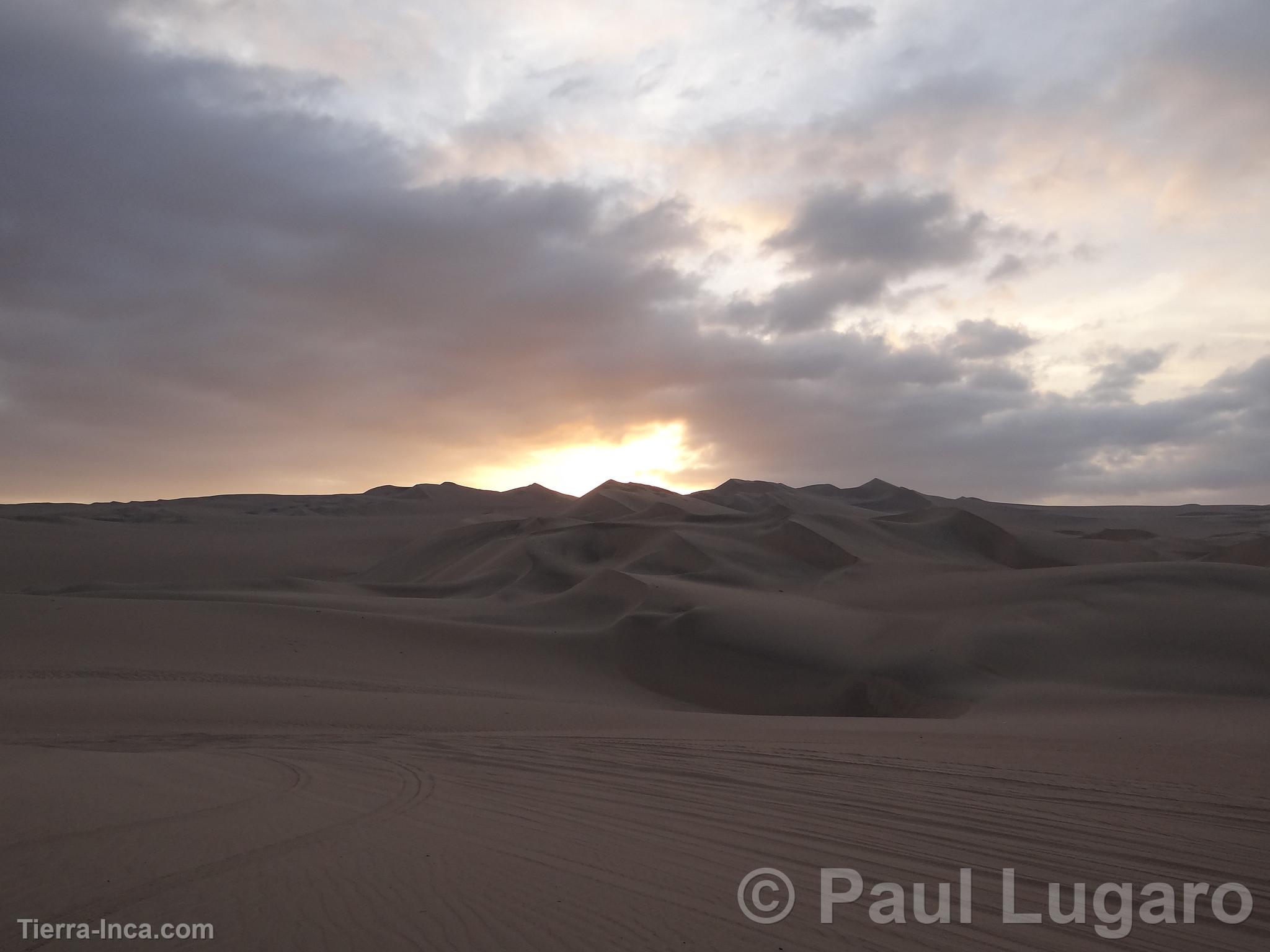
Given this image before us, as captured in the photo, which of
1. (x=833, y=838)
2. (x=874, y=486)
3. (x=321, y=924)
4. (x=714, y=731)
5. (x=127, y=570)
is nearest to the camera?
(x=321, y=924)

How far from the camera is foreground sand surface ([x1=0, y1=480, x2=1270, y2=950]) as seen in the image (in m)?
4.09

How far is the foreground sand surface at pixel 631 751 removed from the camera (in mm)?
4094

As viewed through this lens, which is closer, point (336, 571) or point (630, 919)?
point (630, 919)

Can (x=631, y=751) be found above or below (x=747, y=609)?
below

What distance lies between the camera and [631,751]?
8953 mm

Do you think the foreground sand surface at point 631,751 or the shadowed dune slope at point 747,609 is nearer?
the foreground sand surface at point 631,751

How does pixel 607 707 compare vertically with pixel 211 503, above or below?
below

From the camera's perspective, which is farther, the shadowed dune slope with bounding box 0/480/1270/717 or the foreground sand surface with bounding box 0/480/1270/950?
the shadowed dune slope with bounding box 0/480/1270/717

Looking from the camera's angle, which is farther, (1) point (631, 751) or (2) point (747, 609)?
(2) point (747, 609)

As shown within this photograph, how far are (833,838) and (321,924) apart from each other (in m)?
2.87

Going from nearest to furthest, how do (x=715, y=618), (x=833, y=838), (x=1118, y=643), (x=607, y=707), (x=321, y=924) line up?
1. (x=321, y=924)
2. (x=833, y=838)
3. (x=607, y=707)
4. (x=1118, y=643)
5. (x=715, y=618)

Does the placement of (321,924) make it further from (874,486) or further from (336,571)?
(874,486)

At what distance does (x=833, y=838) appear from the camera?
5191 millimetres

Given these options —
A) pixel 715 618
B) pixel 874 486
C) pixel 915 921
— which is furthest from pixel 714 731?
pixel 874 486
